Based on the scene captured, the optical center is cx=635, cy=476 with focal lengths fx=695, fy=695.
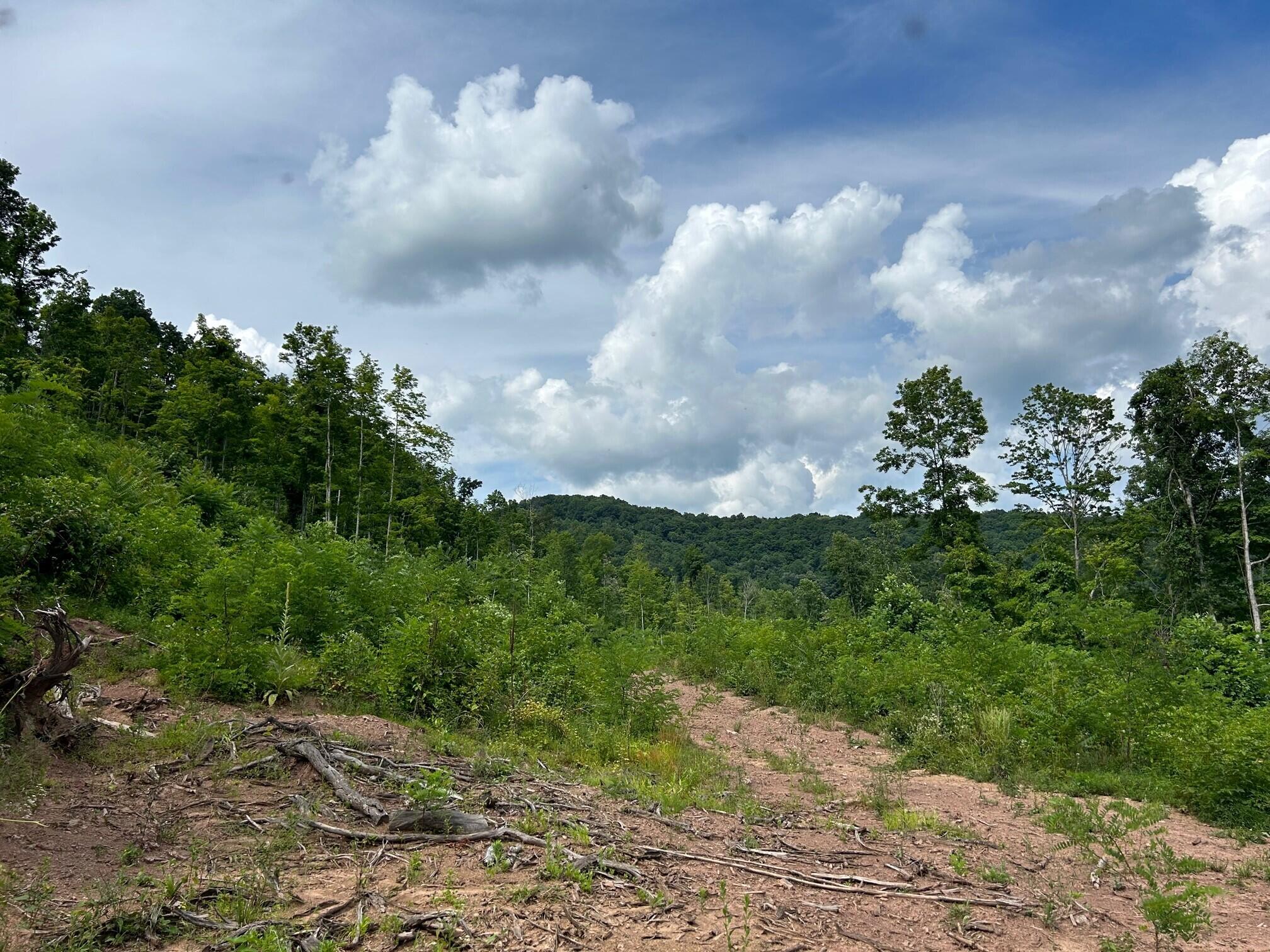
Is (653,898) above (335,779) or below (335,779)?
below

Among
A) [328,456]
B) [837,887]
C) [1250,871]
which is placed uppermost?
[328,456]

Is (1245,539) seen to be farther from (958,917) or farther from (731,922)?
(731,922)

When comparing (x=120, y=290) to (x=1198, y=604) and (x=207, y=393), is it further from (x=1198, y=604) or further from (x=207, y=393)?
(x=1198, y=604)

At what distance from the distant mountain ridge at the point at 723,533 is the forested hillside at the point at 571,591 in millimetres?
55775

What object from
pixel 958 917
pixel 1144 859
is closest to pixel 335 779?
pixel 958 917

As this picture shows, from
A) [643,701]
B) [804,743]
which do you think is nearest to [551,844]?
[643,701]

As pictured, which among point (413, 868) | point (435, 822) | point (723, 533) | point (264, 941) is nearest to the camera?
point (264, 941)

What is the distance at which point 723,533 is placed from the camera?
114 meters

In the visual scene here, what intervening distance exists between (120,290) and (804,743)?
2320 inches

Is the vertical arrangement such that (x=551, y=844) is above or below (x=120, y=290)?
below

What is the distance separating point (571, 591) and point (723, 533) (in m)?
80.4

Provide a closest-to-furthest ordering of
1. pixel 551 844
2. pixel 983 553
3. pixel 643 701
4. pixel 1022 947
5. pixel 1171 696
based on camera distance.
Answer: pixel 1022 947, pixel 551 844, pixel 1171 696, pixel 643 701, pixel 983 553

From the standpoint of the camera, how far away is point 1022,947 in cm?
400

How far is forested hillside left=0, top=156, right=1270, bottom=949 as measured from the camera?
8.24m
